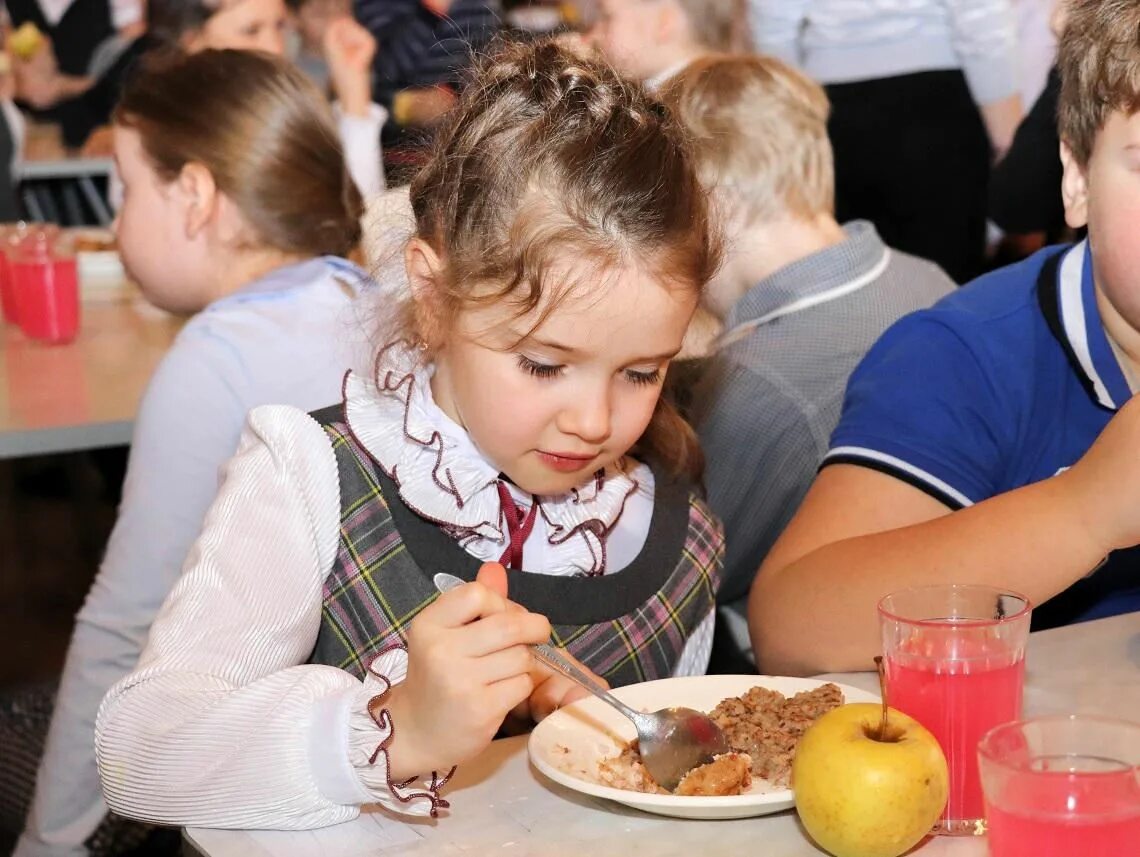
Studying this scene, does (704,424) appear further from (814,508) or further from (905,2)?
(905,2)

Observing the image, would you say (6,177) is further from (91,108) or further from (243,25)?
(243,25)

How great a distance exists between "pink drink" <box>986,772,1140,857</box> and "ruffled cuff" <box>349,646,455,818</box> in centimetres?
42

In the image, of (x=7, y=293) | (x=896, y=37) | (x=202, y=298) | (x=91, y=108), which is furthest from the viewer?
(x=91, y=108)

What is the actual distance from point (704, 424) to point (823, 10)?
212 cm

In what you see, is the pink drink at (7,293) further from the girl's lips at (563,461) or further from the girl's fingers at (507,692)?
the girl's fingers at (507,692)

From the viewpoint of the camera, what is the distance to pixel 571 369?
4.30 ft

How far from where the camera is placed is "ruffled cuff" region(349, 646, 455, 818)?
3.56ft

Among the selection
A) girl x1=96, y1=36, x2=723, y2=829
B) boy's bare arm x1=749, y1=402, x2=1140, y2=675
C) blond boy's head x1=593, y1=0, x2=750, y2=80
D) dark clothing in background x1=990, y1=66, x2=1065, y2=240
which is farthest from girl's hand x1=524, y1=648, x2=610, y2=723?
blond boy's head x1=593, y1=0, x2=750, y2=80

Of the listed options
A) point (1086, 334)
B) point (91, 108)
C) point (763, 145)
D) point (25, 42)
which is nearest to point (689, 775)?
point (1086, 334)

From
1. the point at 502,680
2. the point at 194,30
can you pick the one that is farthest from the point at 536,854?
the point at 194,30

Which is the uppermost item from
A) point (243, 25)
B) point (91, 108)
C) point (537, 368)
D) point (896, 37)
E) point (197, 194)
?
point (537, 368)

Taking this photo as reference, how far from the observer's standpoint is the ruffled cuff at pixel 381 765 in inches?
42.7

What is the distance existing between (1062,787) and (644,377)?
22.8 inches

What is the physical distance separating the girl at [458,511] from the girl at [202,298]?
40 centimetres
